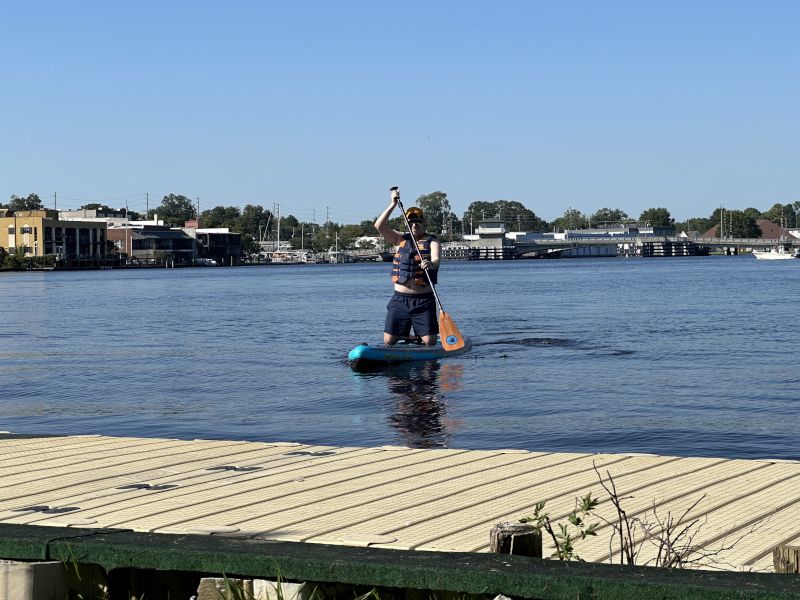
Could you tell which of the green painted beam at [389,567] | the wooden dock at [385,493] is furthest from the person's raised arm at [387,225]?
the green painted beam at [389,567]

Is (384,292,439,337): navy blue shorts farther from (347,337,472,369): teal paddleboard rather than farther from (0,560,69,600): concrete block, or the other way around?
(0,560,69,600): concrete block

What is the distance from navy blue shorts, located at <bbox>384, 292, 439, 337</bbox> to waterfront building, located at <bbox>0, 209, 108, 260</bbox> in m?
173

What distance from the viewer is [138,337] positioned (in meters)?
36.0

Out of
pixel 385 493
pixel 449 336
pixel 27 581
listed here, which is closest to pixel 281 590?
pixel 27 581

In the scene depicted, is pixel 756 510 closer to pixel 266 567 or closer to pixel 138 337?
pixel 266 567

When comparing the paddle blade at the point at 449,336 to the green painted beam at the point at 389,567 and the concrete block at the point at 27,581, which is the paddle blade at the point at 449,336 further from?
the concrete block at the point at 27,581

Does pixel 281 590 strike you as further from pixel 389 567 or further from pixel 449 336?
pixel 449 336

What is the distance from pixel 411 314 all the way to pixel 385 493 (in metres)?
13.3

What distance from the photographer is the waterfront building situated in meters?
187

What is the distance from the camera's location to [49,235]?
18825 centimetres

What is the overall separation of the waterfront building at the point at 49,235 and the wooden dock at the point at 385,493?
184198mm

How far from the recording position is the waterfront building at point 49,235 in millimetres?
186750

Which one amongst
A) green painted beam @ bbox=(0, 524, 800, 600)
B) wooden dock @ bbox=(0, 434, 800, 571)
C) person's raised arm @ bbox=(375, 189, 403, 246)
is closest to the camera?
green painted beam @ bbox=(0, 524, 800, 600)

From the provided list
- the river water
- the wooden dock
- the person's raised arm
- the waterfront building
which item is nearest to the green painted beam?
the wooden dock
